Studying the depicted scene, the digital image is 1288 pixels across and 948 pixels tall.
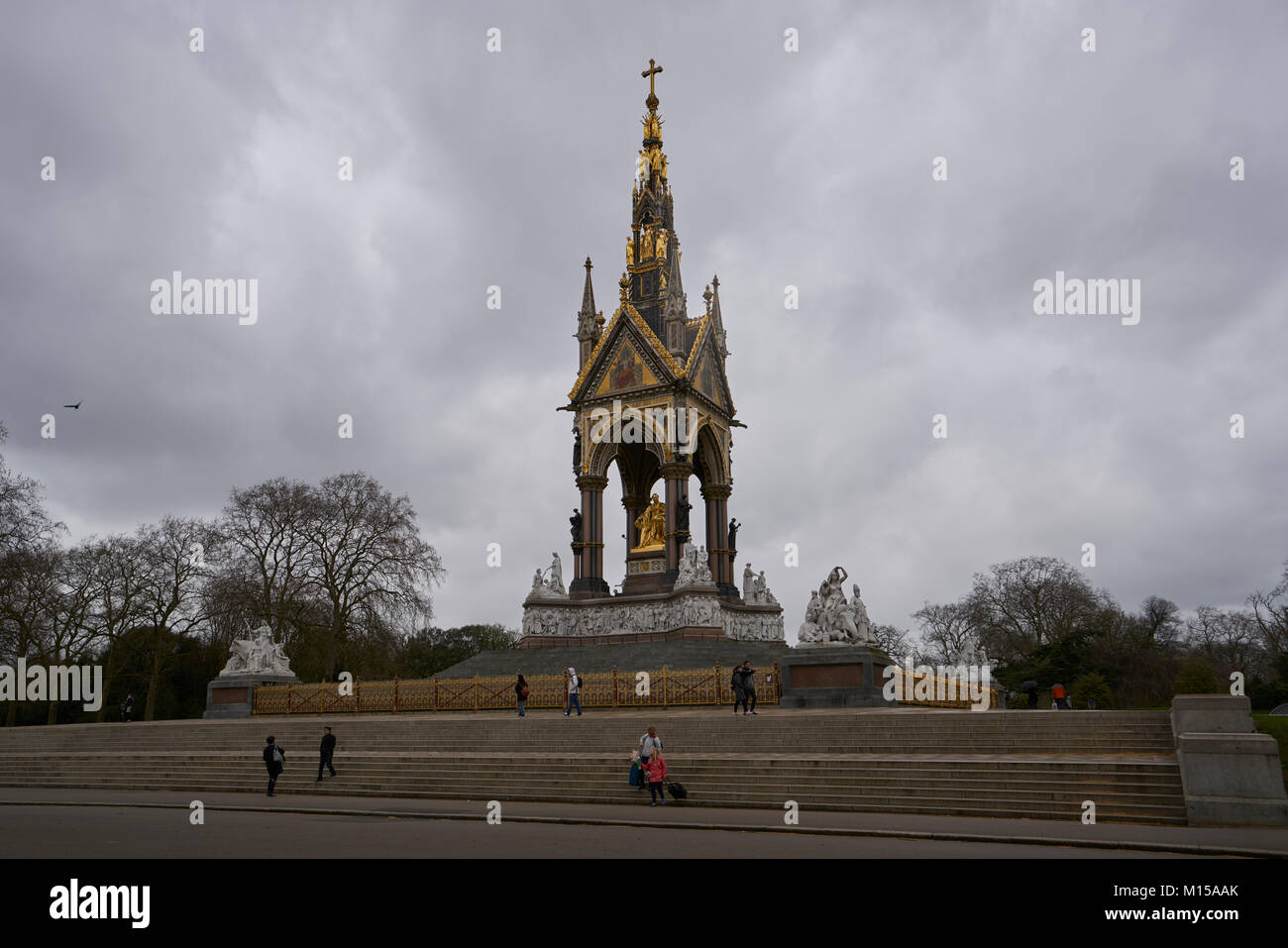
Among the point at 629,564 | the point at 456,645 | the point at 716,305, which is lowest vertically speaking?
the point at 456,645

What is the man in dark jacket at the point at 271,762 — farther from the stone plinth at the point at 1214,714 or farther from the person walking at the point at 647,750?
the stone plinth at the point at 1214,714

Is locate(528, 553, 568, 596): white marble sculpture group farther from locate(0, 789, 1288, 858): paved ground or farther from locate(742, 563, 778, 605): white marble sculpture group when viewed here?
locate(0, 789, 1288, 858): paved ground

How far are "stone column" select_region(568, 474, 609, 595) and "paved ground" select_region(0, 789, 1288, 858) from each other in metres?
22.2

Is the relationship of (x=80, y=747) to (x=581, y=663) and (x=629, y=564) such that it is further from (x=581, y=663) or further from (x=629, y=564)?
(x=629, y=564)

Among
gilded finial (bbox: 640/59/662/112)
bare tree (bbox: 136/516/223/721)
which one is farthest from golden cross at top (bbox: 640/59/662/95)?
bare tree (bbox: 136/516/223/721)

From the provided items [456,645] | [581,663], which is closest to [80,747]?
[581,663]

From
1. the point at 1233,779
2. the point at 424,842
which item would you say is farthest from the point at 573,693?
the point at 1233,779

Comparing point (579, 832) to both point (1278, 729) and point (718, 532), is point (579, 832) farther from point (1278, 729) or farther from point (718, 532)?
point (718, 532)

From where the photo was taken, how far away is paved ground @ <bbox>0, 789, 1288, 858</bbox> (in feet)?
33.3

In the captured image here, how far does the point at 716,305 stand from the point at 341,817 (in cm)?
3270

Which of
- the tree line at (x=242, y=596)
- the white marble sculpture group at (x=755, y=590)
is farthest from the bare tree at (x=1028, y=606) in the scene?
the tree line at (x=242, y=596)

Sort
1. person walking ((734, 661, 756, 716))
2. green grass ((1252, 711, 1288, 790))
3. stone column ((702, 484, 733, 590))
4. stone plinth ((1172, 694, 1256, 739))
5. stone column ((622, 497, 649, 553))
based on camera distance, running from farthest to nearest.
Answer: stone column ((622, 497, 649, 553)), stone column ((702, 484, 733, 590)), person walking ((734, 661, 756, 716)), green grass ((1252, 711, 1288, 790)), stone plinth ((1172, 694, 1256, 739))
